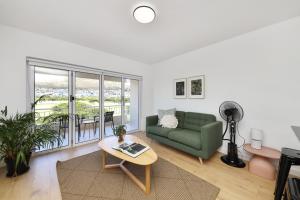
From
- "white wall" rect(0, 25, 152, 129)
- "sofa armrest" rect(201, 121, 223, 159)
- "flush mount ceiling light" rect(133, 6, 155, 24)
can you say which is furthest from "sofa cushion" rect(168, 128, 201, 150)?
"white wall" rect(0, 25, 152, 129)

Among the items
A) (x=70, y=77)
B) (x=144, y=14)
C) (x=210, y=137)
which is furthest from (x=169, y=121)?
(x=70, y=77)

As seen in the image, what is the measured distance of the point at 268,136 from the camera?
2.10 meters

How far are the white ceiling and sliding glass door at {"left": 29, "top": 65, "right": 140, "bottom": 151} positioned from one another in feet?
2.76

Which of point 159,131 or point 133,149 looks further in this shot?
point 159,131

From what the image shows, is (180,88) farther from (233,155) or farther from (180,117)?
(233,155)

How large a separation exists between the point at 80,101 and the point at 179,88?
2.59 metres

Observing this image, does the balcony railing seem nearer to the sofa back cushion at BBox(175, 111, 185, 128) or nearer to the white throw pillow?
the white throw pillow

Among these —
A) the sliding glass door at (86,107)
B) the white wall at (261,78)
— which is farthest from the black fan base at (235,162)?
the sliding glass door at (86,107)

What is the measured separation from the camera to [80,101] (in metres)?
3.08

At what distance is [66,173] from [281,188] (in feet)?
8.74

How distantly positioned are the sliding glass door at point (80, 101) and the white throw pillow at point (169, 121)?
1.39 metres

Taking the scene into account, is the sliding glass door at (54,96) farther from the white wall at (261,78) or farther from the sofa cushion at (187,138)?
the white wall at (261,78)

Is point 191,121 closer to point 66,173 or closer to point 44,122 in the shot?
point 66,173

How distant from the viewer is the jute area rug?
1.50 meters
